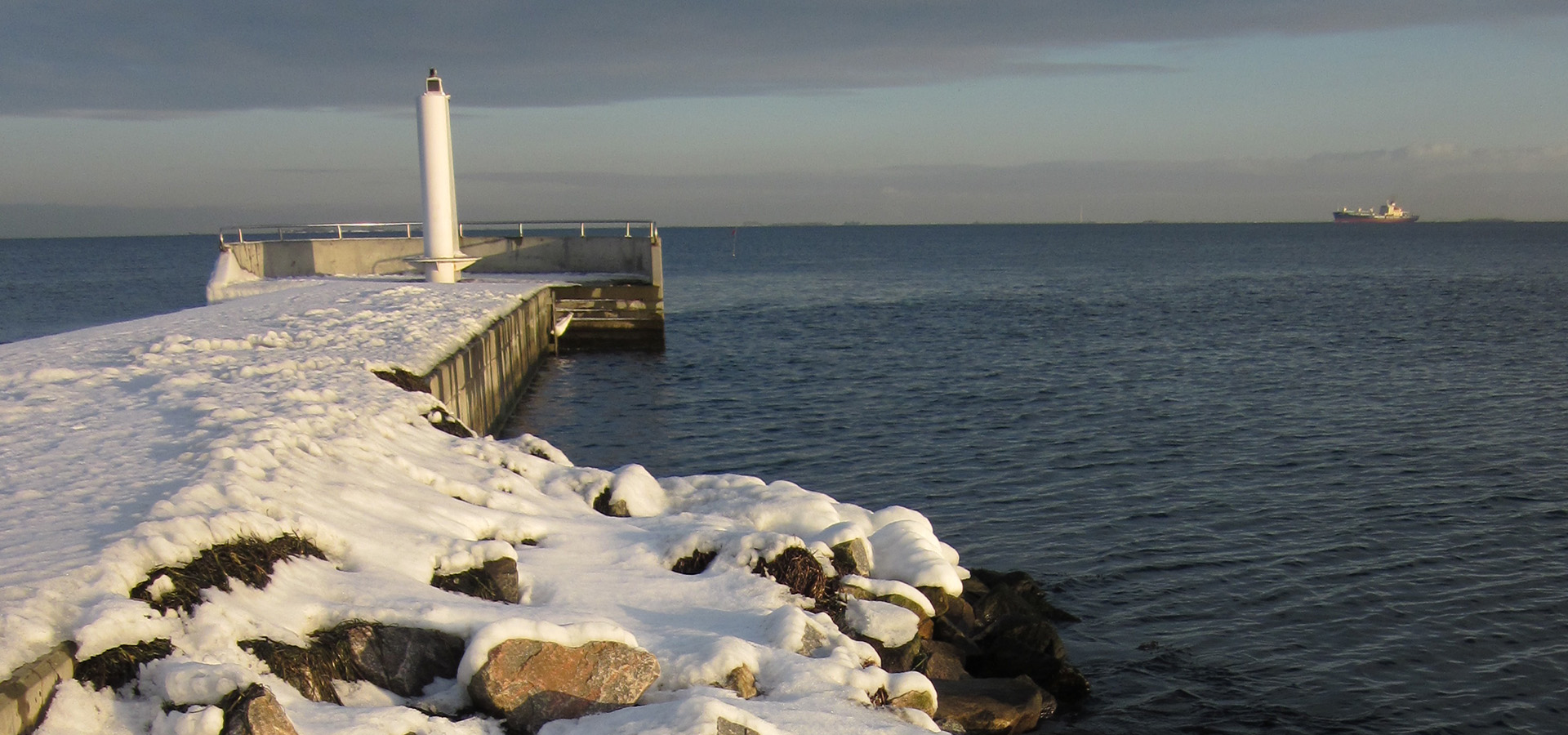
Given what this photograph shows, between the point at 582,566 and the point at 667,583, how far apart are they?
63 cm

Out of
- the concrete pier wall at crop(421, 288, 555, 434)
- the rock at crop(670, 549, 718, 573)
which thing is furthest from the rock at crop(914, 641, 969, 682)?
the concrete pier wall at crop(421, 288, 555, 434)

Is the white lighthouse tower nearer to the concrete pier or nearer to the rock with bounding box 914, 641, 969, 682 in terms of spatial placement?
the concrete pier

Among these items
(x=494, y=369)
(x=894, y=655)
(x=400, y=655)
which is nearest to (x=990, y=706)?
(x=894, y=655)

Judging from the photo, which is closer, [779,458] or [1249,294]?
[779,458]

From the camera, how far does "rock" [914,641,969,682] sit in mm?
7773

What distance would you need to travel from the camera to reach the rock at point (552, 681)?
5.37m

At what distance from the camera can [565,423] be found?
66.5ft

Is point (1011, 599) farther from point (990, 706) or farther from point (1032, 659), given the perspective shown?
point (990, 706)

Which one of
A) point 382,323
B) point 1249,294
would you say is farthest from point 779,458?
point 1249,294

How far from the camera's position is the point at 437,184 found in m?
27.8

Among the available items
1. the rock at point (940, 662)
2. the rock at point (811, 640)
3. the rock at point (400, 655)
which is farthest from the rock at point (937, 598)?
the rock at point (400, 655)

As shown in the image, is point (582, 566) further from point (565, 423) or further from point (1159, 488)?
point (565, 423)

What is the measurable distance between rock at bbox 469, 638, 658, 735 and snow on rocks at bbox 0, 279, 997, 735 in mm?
25

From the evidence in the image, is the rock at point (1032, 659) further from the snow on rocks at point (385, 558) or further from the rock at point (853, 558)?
the rock at point (853, 558)
